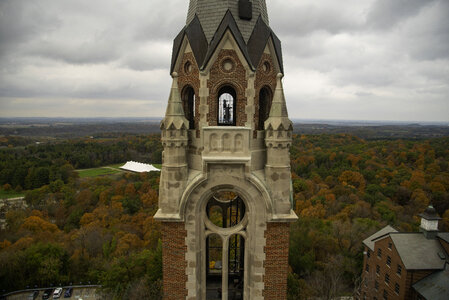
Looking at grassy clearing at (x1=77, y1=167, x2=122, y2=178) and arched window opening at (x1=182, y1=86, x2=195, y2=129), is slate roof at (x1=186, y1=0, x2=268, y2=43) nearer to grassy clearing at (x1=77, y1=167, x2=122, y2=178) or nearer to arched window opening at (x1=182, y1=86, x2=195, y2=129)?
arched window opening at (x1=182, y1=86, x2=195, y2=129)

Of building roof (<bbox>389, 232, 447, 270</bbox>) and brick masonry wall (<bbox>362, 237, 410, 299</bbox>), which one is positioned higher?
building roof (<bbox>389, 232, 447, 270</bbox>)

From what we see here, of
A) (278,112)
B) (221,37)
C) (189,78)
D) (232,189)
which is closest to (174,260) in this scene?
(232,189)

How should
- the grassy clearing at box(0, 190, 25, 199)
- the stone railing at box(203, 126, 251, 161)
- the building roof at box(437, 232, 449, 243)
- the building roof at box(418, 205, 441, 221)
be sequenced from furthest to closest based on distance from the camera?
the grassy clearing at box(0, 190, 25, 199) < the building roof at box(418, 205, 441, 221) < the building roof at box(437, 232, 449, 243) < the stone railing at box(203, 126, 251, 161)

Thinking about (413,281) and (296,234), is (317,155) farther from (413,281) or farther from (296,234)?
(413,281)

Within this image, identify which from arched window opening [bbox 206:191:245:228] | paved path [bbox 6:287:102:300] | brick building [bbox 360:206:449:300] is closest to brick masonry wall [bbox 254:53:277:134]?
arched window opening [bbox 206:191:245:228]

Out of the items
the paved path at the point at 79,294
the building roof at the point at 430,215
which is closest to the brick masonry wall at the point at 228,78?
the building roof at the point at 430,215

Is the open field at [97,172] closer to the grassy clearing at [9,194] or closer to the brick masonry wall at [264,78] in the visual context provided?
the grassy clearing at [9,194]
